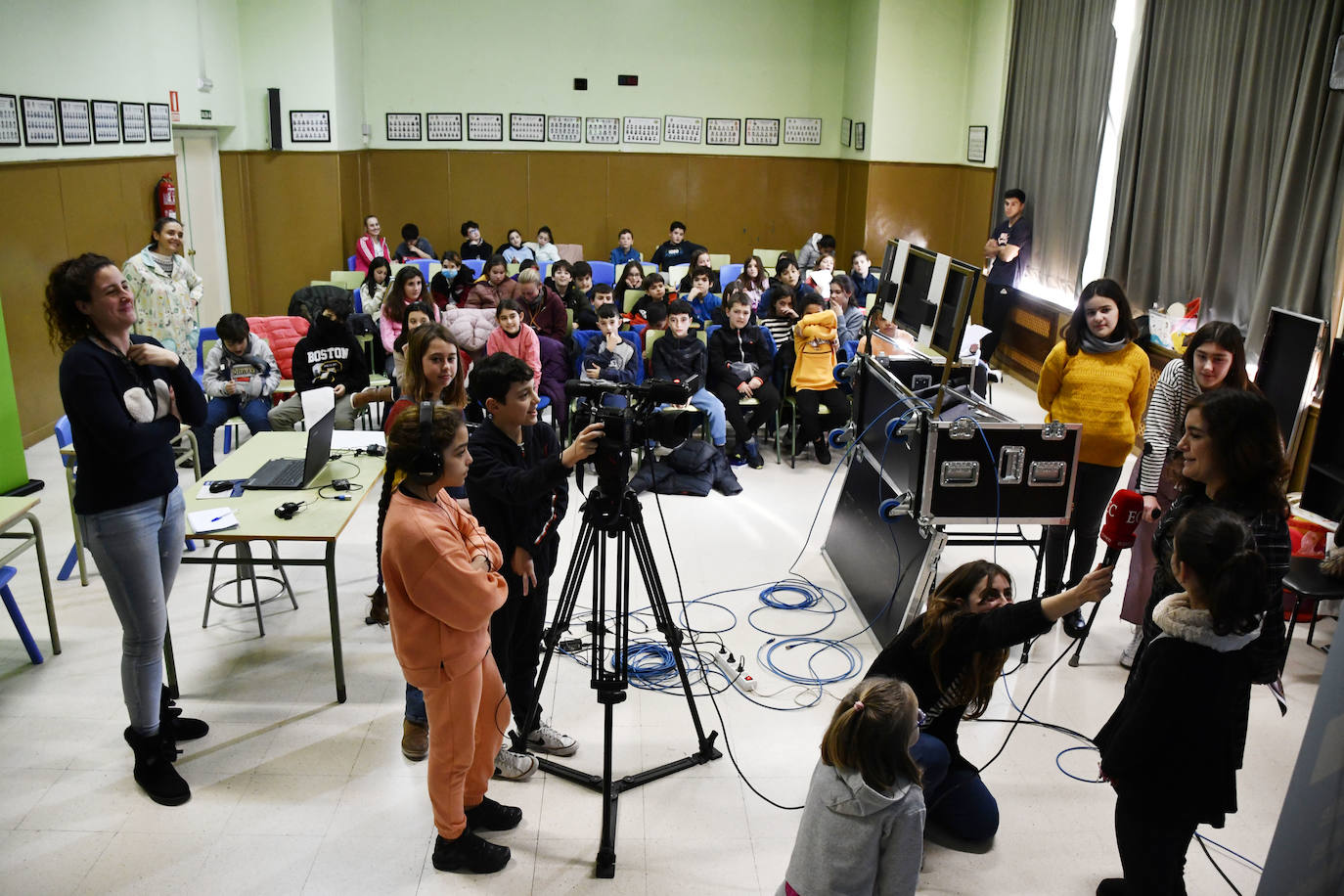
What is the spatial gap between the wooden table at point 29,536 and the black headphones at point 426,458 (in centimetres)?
210

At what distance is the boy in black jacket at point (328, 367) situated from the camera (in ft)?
20.7

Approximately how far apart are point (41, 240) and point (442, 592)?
5836mm

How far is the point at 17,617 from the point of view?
4.11 meters

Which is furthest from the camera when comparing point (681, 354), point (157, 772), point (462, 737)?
point (681, 354)

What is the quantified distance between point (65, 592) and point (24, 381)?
2.79m

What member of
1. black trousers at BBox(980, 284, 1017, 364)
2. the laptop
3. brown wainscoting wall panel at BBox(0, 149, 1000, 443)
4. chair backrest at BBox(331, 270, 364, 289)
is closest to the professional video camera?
the laptop

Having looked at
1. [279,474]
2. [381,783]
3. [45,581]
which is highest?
[279,474]

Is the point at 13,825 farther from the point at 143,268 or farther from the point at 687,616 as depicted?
the point at 143,268

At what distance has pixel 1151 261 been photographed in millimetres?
7945

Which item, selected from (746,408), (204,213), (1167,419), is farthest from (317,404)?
(204,213)

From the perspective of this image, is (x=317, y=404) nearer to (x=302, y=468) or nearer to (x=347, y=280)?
(x=302, y=468)

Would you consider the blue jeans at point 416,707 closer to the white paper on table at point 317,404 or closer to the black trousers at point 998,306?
the white paper on table at point 317,404

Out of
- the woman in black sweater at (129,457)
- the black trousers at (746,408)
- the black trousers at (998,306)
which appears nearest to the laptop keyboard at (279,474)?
the woman in black sweater at (129,457)

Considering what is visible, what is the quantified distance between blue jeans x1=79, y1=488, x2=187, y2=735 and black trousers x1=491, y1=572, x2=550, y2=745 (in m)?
1.04
